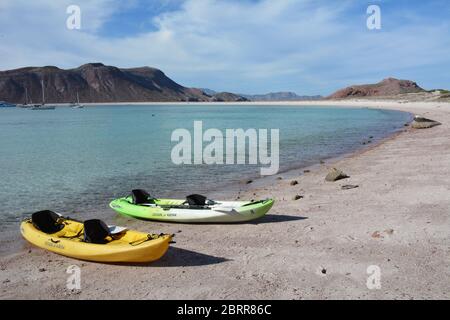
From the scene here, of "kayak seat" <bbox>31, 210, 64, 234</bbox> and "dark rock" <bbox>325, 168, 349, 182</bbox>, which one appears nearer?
"kayak seat" <bbox>31, 210, 64, 234</bbox>

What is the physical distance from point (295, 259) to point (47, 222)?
241 inches

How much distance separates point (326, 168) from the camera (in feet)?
67.2

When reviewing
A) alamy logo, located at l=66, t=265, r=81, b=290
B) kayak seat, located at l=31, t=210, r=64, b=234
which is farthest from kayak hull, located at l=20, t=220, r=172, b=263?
kayak seat, located at l=31, t=210, r=64, b=234

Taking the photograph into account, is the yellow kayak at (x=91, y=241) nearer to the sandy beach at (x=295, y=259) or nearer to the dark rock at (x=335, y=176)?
the sandy beach at (x=295, y=259)

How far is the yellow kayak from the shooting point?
8.38 m

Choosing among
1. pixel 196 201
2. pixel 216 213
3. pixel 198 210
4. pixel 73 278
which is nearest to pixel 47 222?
pixel 73 278

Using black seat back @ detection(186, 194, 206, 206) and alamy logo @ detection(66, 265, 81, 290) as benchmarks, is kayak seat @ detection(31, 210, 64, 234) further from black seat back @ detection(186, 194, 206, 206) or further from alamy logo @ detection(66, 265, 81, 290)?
black seat back @ detection(186, 194, 206, 206)


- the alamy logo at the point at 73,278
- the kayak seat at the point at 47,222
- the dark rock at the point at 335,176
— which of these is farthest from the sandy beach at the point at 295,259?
the dark rock at the point at 335,176

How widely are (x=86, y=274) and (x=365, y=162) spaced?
15863mm

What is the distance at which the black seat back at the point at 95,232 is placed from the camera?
359 inches

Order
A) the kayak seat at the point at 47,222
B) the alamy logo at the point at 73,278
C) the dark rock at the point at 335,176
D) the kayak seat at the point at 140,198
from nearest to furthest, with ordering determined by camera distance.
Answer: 1. the alamy logo at the point at 73,278
2. the kayak seat at the point at 47,222
3. the kayak seat at the point at 140,198
4. the dark rock at the point at 335,176

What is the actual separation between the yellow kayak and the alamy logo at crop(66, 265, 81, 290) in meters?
0.32
